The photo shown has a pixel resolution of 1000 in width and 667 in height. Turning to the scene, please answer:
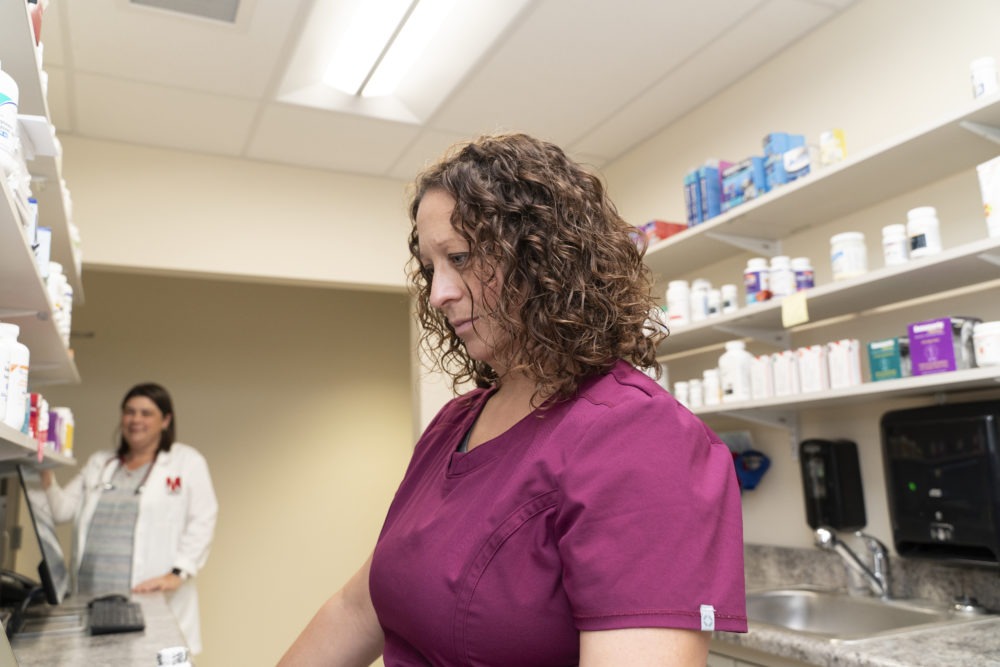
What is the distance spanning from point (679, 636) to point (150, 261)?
3353mm

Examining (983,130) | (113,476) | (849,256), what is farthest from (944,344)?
(113,476)

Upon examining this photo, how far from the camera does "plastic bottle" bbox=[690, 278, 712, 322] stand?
278cm

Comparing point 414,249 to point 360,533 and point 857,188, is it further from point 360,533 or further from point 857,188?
point 360,533

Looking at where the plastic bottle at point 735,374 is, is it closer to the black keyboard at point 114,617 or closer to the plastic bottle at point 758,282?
the plastic bottle at point 758,282

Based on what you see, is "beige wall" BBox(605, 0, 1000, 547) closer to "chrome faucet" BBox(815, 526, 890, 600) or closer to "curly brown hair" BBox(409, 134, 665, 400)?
"chrome faucet" BBox(815, 526, 890, 600)

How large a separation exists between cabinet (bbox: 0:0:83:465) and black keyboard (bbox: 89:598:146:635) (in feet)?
1.54

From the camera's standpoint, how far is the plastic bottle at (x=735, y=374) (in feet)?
8.41

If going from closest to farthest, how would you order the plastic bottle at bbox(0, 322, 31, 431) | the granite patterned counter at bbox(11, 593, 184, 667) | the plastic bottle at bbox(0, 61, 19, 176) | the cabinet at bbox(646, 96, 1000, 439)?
1. the plastic bottle at bbox(0, 61, 19, 176)
2. the plastic bottle at bbox(0, 322, 31, 431)
3. the granite patterned counter at bbox(11, 593, 184, 667)
4. the cabinet at bbox(646, 96, 1000, 439)

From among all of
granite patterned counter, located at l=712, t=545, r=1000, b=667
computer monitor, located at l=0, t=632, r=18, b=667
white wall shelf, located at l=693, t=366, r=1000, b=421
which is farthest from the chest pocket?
white wall shelf, located at l=693, t=366, r=1000, b=421

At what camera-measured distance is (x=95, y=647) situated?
1885 millimetres

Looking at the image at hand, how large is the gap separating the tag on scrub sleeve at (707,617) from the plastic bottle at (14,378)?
121 centimetres

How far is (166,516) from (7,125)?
260cm

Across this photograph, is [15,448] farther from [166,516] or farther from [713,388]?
[713,388]

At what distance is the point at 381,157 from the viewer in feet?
12.5
